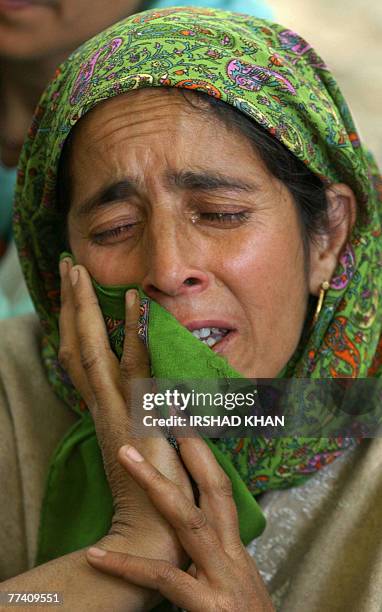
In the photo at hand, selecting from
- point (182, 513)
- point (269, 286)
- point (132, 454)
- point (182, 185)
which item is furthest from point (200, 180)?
point (182, 513)

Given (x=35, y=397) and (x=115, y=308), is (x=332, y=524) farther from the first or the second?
(x=35, y=397)

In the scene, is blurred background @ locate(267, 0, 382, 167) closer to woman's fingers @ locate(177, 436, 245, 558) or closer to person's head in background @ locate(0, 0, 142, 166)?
person's head in background @ locate(0, 0, 142, 166)

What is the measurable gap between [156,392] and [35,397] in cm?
69

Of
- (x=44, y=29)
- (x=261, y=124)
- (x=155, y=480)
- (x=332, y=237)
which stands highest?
A: (x=44, y=29)

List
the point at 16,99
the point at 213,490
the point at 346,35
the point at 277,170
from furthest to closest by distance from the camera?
the point at 346,35, the point at 16,99, the point at 277,170, the point at 213,490

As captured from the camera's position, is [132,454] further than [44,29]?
No

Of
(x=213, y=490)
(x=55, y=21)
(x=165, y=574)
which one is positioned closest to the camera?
(x=165, y=574)

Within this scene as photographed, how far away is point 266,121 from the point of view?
228 centimetres

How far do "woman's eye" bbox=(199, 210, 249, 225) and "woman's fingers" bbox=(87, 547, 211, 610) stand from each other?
34.2 inches

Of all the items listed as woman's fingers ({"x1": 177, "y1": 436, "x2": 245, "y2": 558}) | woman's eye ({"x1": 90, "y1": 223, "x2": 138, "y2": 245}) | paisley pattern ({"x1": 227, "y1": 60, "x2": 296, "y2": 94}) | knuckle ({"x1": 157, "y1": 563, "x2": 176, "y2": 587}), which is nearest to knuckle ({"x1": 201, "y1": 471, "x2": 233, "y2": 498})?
woman's fingers ({"x1": 177, "y1": 436, "x2": 245, "y2": 558})

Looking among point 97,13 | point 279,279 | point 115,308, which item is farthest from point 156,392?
point 97,13

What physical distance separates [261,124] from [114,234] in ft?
1.61

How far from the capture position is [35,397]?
2.76 m

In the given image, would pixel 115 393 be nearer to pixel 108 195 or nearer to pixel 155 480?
pixel 155 480
